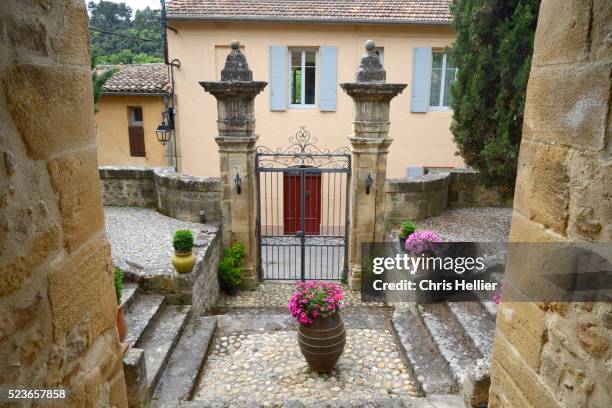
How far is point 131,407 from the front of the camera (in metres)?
3.89

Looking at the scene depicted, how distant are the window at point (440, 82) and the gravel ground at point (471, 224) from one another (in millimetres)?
3875

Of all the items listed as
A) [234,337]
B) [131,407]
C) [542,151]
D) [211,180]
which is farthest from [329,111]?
[542,151]

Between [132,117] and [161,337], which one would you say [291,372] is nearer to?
[161,337]

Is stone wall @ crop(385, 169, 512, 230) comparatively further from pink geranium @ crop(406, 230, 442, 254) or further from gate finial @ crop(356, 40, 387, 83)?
pink geranium @ crop(406, 230, 442, 254)

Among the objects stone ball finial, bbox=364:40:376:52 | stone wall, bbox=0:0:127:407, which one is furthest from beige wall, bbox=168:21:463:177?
stone wall, bbox=0:0:127:407

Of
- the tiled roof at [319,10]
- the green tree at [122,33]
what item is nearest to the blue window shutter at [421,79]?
the tiled roof at [319,10]

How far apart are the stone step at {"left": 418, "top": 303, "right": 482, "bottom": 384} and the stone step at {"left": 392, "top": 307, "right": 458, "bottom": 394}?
9 centimetres

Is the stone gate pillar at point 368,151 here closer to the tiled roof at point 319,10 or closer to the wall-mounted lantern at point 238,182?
the wall-mounted lantern at point 238,182

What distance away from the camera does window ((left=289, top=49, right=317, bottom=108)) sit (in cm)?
1214

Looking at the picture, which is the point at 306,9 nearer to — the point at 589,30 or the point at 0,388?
the point at 589,30

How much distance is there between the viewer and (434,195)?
899cm

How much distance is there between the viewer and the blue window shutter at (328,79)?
11805mm

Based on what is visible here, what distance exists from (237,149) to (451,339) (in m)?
4.47

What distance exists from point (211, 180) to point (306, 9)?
5963 mm
